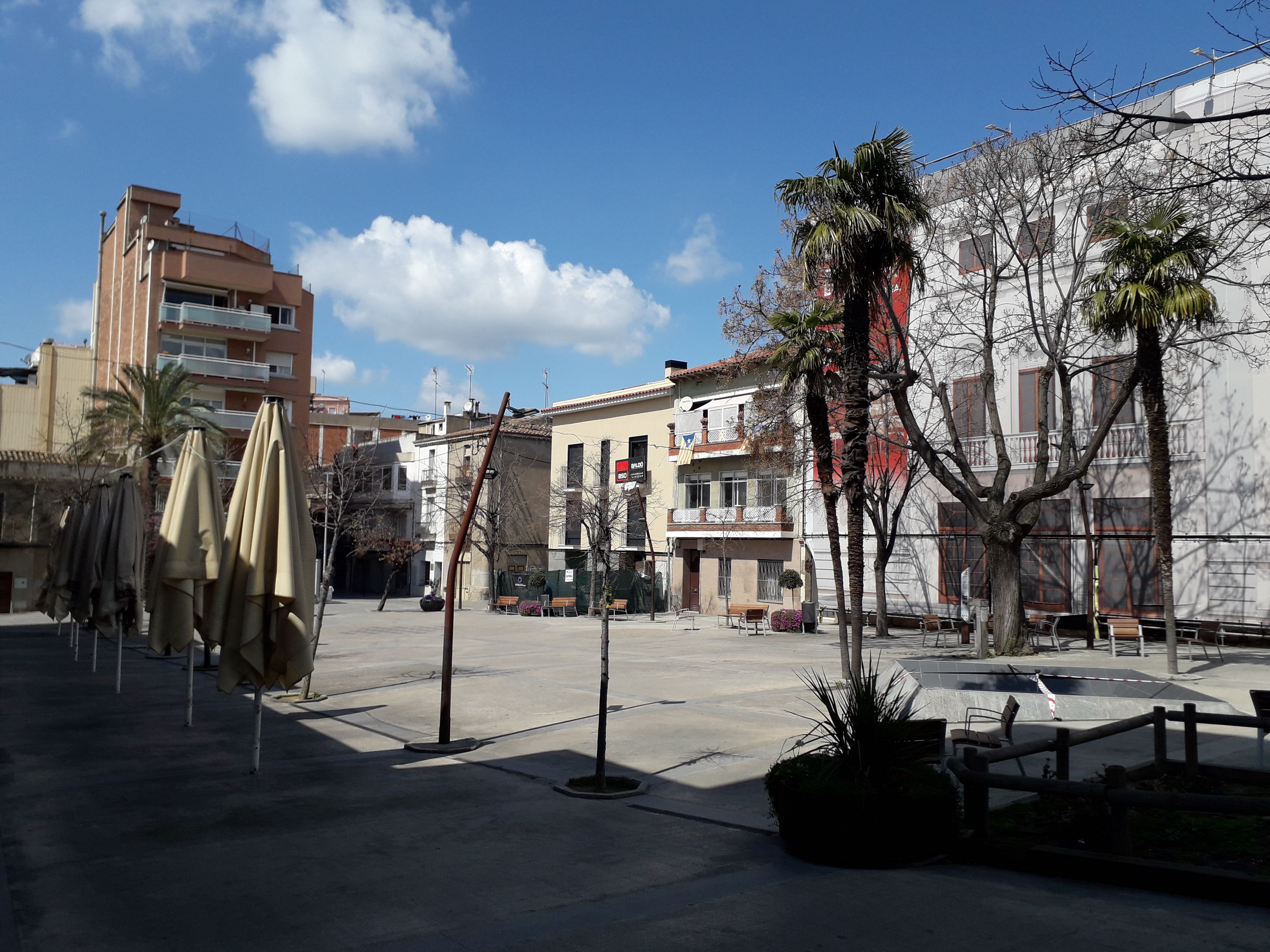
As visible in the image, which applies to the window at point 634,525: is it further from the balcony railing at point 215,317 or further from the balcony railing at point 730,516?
the balcony railing at point 215,317

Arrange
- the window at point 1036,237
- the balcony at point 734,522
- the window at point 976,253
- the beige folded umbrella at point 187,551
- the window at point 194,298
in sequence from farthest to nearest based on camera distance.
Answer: the window at point 194,298 → the balcony at point 734,522 → the window at point 976,253 → the window at point 1036,237 → the beige folded umbrella at point 187,551

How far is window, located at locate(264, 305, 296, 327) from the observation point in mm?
54688

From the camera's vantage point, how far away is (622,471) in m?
49.2

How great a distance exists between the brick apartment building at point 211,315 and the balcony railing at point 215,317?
0.15ft

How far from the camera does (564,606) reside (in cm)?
4203

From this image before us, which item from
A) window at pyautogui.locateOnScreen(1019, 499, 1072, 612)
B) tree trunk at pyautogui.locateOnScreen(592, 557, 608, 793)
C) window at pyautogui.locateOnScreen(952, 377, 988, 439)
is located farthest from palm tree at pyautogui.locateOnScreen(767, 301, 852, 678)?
window at pyautogui.locateOnScreen(952, 377, 988, 439)

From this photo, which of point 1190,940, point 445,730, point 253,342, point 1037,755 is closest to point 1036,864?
point 1190,940

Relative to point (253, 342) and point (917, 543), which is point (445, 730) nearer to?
point (917, 543)

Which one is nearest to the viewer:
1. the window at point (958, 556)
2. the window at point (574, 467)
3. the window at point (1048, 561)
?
the window at point (1048, 561)

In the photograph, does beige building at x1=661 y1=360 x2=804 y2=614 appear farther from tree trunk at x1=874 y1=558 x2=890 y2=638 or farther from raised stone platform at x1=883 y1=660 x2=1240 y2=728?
raised stone platform at x1=883 y1=660 x2=1240 y2=728

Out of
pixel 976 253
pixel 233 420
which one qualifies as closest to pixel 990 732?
pixel 976 253

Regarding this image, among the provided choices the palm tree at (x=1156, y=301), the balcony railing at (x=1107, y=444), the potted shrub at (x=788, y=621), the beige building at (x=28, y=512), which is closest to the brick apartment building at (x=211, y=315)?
the beige building at (x=28, y=512)

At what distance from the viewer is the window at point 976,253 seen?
23.8m

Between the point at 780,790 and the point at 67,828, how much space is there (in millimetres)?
5966
